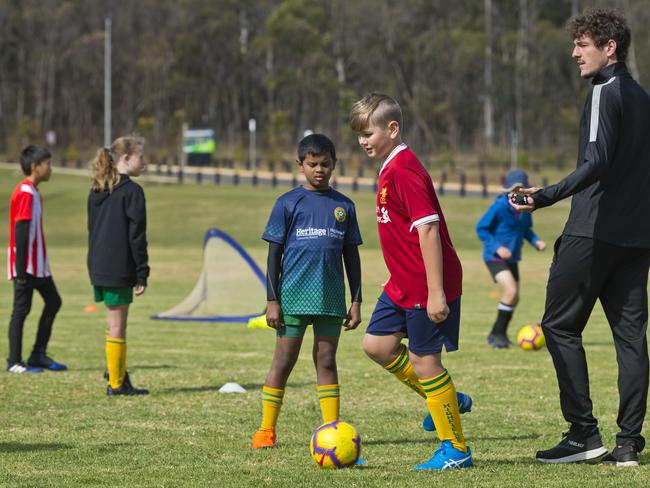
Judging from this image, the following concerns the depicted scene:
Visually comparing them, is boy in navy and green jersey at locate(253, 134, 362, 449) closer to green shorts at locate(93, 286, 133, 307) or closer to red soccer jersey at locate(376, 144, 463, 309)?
red soccer jersey at locate(376, 144, 463, 309)

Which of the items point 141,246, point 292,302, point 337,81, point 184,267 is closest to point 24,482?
point 292,302

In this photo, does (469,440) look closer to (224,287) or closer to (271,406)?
(271,406)

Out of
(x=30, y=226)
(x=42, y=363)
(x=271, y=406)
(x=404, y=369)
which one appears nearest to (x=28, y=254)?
(x=30, y=226)

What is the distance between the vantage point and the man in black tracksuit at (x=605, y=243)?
633 centimetres

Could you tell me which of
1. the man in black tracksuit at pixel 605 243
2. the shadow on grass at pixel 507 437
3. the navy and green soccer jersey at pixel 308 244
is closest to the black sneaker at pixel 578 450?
the man in black tracksuit at pixel 605 243

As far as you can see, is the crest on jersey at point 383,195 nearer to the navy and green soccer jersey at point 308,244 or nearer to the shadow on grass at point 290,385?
the navy and green soccer jersey at point 308,244

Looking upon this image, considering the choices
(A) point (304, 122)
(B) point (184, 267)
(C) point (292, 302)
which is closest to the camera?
(C) point (292, 302)

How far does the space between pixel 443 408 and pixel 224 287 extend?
1064 centimetres

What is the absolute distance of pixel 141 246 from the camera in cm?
962

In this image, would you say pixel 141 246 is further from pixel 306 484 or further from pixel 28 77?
pixel 28 77

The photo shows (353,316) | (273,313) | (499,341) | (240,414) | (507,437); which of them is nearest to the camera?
(273,313)

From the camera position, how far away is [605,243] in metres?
6.43

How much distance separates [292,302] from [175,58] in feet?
308

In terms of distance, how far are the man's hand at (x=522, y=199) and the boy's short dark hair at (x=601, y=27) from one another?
906 mm
